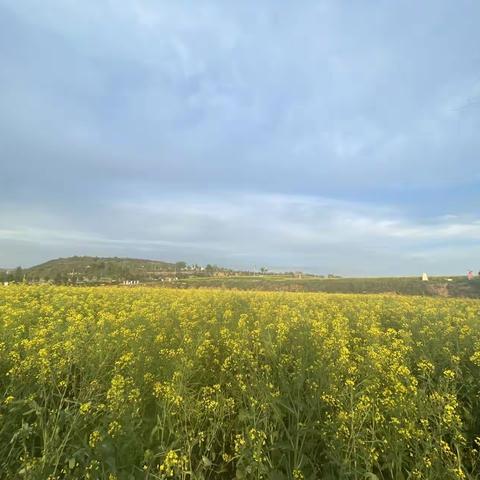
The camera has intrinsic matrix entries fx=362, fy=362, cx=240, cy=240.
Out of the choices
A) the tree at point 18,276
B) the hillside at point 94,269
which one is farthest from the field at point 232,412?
the hillside at point 94,269

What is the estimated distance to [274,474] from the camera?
3561 mm

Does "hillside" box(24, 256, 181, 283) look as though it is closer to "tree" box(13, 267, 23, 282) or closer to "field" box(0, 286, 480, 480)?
"tree" box(13, 267, 23, 282)

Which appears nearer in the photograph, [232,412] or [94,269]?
[232,412]

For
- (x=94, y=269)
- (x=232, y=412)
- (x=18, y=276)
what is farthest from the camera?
(x=94, y=269)

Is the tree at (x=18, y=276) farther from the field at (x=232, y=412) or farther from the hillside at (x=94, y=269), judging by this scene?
the field at (x=232, y=412)

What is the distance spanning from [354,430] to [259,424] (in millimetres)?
1060

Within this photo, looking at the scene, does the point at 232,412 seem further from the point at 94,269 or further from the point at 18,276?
the point at 94,269

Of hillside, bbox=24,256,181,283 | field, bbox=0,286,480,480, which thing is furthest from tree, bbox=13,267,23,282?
field, bbox=0,286,480,480

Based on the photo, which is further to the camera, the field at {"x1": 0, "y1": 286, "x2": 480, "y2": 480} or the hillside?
the hillside

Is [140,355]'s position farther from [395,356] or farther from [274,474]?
[395,356]

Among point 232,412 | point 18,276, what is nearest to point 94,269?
point 18,276

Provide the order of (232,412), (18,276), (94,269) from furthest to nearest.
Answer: (94,269), (18,276), (232,412)

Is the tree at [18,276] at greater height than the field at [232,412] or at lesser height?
greater

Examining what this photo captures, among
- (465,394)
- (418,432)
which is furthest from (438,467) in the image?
(465,394)
